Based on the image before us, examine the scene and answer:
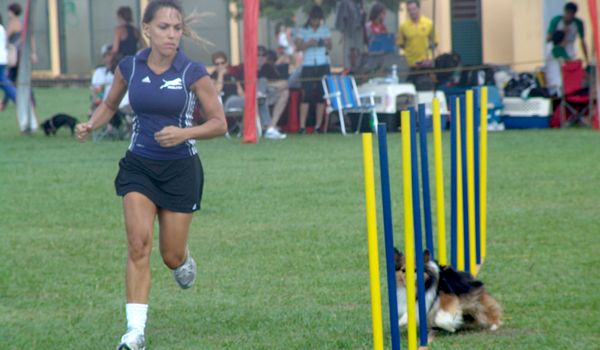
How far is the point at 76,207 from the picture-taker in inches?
505

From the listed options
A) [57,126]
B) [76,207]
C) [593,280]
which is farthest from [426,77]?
[593,280]

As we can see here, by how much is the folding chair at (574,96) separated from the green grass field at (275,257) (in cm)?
388

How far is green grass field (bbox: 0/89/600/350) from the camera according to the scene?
688cm

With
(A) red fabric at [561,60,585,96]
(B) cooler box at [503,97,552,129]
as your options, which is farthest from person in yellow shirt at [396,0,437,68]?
(A) red fabric at [561,60,585,96]

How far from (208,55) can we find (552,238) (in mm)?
25330

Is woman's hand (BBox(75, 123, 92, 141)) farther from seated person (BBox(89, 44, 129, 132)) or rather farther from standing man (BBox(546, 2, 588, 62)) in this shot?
standing man (BBox(546, 2, 588, 62))

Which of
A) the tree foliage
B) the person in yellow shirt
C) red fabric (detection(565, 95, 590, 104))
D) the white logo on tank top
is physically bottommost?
red fabric (detection(565, 95, 590, 104))

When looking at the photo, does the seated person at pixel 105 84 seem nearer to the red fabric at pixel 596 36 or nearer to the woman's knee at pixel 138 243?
the red fabric at pixel 596 36

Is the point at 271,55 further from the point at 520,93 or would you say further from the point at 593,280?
the point at 593,280

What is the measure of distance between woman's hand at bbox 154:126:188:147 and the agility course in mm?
1137

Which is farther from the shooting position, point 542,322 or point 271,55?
point 271,55

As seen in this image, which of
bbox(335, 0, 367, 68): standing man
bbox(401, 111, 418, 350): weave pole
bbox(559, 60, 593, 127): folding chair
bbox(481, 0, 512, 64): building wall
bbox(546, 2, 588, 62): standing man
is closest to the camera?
bbox(401, 111, 418, 350): weave pole

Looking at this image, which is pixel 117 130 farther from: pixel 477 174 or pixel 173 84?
pixel 173 84

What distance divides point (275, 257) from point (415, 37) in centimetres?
1457
